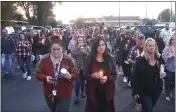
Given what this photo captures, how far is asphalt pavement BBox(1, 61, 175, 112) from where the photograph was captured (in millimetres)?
7016

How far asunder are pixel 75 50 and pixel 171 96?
2755 millimetres

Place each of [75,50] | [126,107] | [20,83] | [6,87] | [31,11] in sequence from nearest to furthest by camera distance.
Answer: [126,107], [75,50], [6,87], [20,83], [31,11]

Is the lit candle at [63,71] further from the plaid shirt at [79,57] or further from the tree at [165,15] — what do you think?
the tree at [165,15]

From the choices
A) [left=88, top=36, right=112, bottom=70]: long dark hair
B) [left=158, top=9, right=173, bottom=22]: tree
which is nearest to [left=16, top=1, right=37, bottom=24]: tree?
[left=158, top=9, right=173, bottom=22]: tree

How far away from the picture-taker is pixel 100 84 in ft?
16.2

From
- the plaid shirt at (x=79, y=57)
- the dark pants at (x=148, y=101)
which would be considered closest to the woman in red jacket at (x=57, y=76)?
the dark pants at (x=148, y=101)

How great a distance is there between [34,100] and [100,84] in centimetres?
331

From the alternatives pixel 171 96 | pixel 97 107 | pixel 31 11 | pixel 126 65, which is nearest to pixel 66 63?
pixel 97 107

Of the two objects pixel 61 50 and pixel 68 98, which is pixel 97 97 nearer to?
pixel 68 98

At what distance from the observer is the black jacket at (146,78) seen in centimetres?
512

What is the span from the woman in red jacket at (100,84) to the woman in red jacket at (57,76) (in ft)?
1.02

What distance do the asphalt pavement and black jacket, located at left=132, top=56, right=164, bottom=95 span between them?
1779 mm

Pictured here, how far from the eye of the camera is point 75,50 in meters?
7.76

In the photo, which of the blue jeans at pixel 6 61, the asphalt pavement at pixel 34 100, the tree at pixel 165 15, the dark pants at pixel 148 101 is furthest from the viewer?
the tree at pixel 165 15
